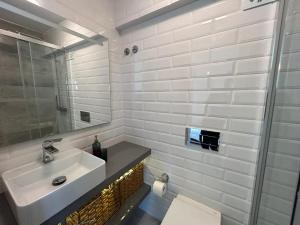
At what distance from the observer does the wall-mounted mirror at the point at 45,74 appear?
832 millimetres

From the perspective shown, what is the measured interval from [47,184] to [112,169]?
39cm

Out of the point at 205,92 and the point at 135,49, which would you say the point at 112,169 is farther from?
the point at 135,49

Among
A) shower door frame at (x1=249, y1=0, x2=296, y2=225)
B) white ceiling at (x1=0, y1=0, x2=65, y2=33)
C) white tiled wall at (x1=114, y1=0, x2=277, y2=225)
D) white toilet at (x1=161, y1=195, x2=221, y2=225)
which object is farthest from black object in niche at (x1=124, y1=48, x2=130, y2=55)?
white toilet at (x1=161, y1=195, x2=221, y2=225)

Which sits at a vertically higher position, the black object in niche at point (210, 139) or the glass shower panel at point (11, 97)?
the glass shower panel at point (11, 97)

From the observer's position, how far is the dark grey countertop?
2.30ft

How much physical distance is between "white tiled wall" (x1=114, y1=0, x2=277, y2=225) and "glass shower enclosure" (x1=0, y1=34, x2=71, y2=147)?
25.6 inches

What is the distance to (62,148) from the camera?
3.63 ft

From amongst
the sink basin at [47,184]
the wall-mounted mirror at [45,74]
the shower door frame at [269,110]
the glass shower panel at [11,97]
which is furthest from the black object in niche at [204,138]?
the glass shower panel at [11,97]

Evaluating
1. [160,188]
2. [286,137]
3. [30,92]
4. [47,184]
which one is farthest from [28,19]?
[286,137]

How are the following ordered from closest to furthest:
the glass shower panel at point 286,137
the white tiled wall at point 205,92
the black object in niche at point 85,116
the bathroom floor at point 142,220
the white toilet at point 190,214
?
the glass shower panel at point 286,137, the white tiled wall at point 205,92, the white toilet at point 190,214, the black object in niche at point 85,116, the bathroom floor at point 142,220

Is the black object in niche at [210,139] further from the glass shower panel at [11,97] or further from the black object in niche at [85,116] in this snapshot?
the glass shower panel at [11,97]

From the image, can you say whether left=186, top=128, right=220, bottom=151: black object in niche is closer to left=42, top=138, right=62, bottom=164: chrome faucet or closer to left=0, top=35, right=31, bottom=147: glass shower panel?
left=42, top=138, right=62, bottom=164: chrome faucet

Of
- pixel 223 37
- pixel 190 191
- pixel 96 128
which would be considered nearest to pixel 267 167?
pixel 190 191

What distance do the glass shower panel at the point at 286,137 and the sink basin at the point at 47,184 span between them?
1062mm
